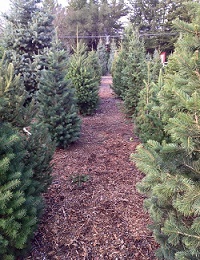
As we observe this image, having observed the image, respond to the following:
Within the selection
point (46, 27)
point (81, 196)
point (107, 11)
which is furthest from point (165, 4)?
point (81, 196)

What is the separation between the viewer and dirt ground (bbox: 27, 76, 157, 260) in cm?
258

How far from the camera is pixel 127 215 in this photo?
3146 mm

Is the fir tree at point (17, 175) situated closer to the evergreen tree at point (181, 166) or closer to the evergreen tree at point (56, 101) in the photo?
the evergreen tree at point (181, 166)

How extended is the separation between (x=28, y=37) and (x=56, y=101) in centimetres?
216

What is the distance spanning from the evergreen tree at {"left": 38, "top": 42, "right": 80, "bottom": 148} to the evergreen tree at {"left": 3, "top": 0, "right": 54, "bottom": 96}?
912mm

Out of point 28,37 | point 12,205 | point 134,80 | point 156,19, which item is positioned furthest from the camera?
point 156,19

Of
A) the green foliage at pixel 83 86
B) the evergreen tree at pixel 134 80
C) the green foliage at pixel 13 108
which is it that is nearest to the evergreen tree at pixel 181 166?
the green foliage at pixel 13 108

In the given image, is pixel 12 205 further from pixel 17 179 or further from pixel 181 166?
pixel 181 166

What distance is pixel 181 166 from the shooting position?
2.04 meters

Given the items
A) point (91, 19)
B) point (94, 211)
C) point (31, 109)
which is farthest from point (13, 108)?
point (91, 19)

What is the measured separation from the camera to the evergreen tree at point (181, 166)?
1.70 m

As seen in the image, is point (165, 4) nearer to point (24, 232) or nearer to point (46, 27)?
point (46, 27)

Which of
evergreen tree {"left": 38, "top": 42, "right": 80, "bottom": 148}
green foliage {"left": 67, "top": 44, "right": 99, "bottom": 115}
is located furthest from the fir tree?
green foliage {"left": 67, "top": 44, "right": 99, "bottom": 115}

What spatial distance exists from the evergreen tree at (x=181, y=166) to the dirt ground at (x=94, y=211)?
1.93 feet
